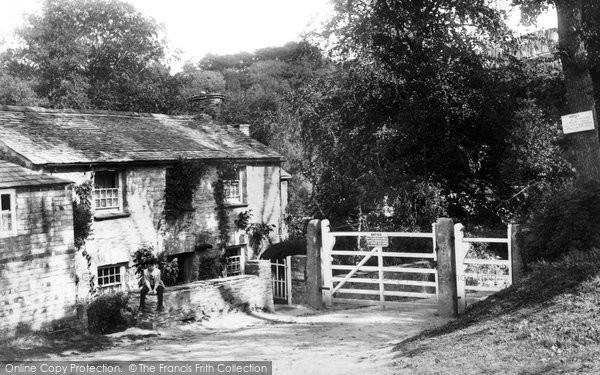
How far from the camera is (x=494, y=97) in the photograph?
22062 millimetres

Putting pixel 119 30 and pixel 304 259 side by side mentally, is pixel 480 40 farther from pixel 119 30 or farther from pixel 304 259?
pixel 119 30

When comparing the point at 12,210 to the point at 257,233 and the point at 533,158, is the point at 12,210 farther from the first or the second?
the point at 533,158

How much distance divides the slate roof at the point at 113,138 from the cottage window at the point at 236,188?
0.85 metres

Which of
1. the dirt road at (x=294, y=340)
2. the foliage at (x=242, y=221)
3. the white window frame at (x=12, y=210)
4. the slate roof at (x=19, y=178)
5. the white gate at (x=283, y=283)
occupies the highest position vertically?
the slate roof at (x=19, y=178)

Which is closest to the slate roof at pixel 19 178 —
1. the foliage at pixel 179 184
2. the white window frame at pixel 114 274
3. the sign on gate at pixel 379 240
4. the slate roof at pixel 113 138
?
the slate roof at pixel 113 138

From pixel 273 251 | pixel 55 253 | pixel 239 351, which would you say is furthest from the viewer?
pixel 273 251

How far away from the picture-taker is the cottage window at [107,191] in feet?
65.0

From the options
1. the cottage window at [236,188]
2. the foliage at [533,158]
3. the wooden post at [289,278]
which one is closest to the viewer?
the wooden post at [289,278]

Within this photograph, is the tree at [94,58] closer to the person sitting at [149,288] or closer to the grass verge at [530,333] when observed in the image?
the person sitting at [149,288]

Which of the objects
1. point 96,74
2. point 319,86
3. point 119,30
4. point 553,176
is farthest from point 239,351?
point 119,30

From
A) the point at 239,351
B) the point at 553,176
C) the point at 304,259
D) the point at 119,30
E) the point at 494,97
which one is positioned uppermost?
the point at 119,30

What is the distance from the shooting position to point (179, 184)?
21.6 metres

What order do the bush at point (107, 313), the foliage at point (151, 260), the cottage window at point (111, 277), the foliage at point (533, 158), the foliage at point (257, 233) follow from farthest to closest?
the foliage at point (257, 233) → the foliage at point (533, 158) → the cottage window at point (111, 277) → the foliage at point (151, 260) → the bush at point (107, 313)

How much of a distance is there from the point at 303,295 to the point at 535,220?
715 cm
